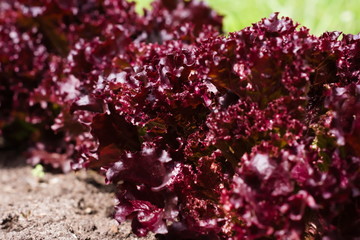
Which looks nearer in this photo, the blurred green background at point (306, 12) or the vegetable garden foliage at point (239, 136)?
the vegetable garden foliage at point (239, 136)

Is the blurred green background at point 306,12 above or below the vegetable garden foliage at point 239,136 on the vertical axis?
above

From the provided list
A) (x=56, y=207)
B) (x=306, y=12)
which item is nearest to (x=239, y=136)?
(x=56, y=207)

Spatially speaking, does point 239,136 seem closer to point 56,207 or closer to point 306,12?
point 56,207

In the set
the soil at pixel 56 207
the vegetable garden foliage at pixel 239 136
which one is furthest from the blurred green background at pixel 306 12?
the vegetable garden foliage at pixel 239 136

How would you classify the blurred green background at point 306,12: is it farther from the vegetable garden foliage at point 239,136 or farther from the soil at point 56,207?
the vegetable garden foliage at point 239,136

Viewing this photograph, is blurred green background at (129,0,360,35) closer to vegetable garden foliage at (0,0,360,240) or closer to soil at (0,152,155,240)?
soil at (0,152,155,240)
